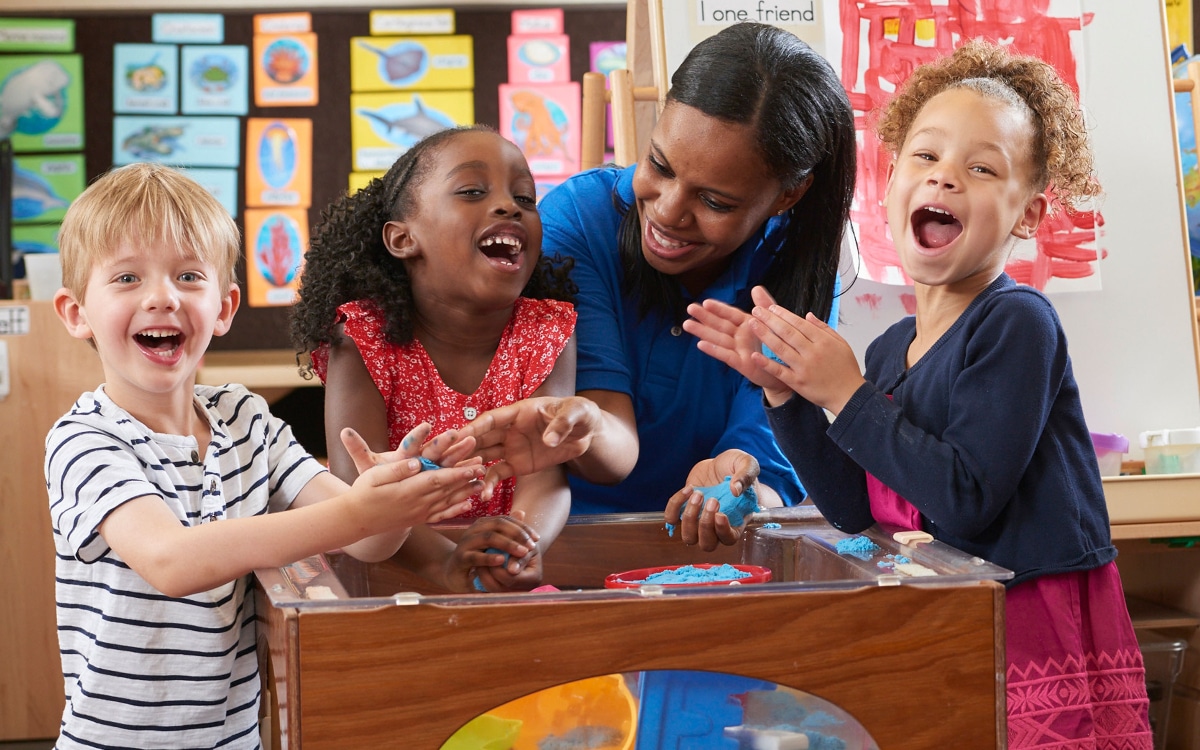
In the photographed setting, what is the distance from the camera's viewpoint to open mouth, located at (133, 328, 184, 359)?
0.93m

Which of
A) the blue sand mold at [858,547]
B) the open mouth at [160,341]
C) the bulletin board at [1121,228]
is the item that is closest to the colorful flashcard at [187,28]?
the bulletin board at [1121,228]

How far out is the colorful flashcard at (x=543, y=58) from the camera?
10.1ft

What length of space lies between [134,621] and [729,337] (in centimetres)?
52

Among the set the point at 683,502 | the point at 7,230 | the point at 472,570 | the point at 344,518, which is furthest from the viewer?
the point at 7,230

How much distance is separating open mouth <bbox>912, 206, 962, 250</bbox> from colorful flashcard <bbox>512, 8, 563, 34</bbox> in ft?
7.42

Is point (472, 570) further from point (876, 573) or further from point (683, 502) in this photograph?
point (876, 573)

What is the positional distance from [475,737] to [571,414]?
1.15 feet

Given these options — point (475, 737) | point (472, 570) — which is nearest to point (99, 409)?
point (472, 570)

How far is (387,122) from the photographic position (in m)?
3.07

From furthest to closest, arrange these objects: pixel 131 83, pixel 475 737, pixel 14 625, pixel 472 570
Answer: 1. pixel 131 83
2. pixel 14 625
3. pixel 472 570
4. pixel 475 737

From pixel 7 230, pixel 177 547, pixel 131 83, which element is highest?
pixel 131 83

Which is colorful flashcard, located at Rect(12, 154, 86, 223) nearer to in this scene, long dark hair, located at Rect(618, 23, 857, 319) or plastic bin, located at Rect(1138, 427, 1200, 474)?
long dark hair, located at Rect(618, 23, 857, 319)

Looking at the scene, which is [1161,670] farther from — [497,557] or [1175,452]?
[497,557]

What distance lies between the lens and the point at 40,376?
89.9 inches
